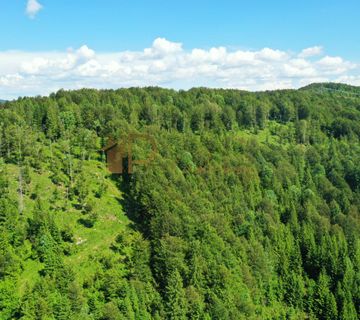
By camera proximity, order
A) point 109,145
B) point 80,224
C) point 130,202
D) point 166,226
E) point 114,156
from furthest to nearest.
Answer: point 109,145
point 114,156
point 130,202
point 80,224
point 166,226

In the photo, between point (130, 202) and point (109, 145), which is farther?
point (109, 145)

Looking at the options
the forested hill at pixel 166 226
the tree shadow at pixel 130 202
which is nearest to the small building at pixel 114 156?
the tree shadow at pixel 130 202

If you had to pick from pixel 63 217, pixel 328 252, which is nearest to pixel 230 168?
pixel 328 252

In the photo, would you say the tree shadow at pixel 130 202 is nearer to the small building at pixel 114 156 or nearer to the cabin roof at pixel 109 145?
the small building at pixel 114 156

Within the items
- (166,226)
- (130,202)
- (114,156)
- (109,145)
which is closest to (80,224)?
(166,226)

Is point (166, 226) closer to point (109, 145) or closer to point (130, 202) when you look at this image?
point (130, 202)

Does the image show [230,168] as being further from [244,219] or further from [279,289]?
[279,289]

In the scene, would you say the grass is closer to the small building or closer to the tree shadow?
the tree shadow

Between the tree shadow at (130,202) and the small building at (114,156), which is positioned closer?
the tree shadow at (130,202)

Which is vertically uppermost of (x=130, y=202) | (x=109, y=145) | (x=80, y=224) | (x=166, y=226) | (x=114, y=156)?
Answer: (x=109, y=145)
